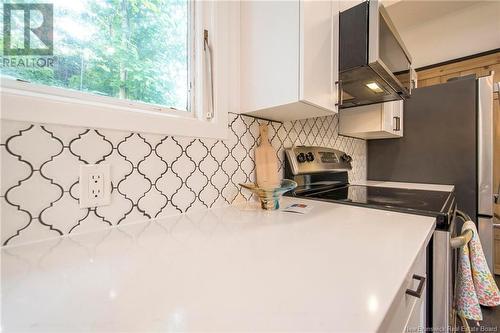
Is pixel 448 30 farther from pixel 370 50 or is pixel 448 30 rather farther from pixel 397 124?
pixel 370 50

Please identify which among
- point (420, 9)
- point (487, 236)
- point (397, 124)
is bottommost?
point (487, 236)

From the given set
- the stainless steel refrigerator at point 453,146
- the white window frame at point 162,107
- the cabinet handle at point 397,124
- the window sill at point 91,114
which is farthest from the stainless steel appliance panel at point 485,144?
the window sill at point 91,114

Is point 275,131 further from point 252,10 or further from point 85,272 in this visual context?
point 85,272

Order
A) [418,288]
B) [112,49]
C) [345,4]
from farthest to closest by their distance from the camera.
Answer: [345,4] → [112,49] → [418,288]

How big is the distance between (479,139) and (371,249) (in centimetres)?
195

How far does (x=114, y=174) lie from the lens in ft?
2.29

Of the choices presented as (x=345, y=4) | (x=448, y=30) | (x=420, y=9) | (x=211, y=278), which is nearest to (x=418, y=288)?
(x=211, y=278)

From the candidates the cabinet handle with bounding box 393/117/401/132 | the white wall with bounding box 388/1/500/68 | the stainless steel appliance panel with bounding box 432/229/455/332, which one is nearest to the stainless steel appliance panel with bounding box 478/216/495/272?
the cabinet handle with bounding box 393/117/401/132

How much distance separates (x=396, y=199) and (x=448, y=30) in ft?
7.94

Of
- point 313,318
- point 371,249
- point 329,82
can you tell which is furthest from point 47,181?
point 329,82

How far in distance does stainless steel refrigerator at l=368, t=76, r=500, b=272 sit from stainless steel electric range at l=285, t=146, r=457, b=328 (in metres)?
0.60

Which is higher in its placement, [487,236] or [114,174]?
[114,174]

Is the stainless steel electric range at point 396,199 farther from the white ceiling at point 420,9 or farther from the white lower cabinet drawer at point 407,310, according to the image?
the white ceiling at point 420,9

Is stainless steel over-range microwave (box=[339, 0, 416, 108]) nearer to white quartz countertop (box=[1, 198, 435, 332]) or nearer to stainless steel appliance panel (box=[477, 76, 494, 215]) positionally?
white quartz countertop (box=[1, 198, 435, 332])
